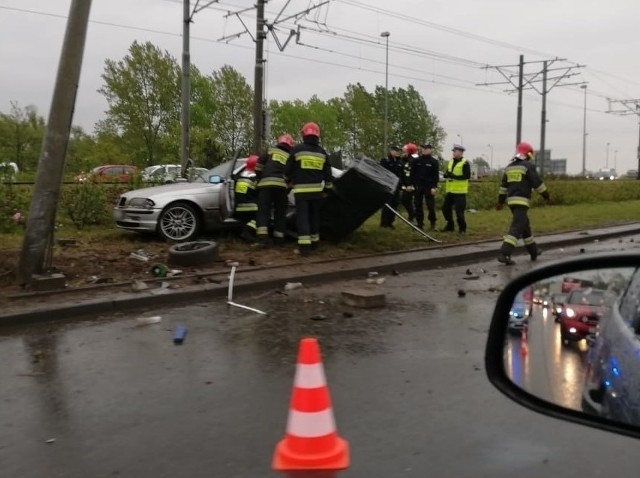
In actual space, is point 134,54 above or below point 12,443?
above

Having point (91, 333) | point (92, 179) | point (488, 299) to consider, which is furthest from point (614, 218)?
point (91, 333)

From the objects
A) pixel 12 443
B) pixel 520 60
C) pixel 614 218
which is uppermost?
pixel 520 60

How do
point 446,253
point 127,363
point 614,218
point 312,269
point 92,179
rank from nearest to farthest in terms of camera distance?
point 127,363
point 312,269
point 446,253
point 92,179
point 614,218

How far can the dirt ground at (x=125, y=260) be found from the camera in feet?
27.1

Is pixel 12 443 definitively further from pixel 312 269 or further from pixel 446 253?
pixel 446 253

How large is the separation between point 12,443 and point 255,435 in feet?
4.56

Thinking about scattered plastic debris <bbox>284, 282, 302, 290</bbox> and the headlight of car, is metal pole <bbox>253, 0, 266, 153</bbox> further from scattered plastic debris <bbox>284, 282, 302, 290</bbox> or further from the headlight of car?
scattered plastic debris <bbox>284, 282, 302, 290</bbox>

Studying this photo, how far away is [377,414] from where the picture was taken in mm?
4148

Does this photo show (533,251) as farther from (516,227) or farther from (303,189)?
(303,189)

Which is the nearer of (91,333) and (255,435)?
(255,435)

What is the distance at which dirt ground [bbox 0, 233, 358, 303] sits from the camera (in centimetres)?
825

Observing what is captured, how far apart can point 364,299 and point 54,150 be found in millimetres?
4049

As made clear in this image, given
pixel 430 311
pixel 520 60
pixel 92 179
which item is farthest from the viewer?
pixel 520 60

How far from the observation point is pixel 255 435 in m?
3.84
